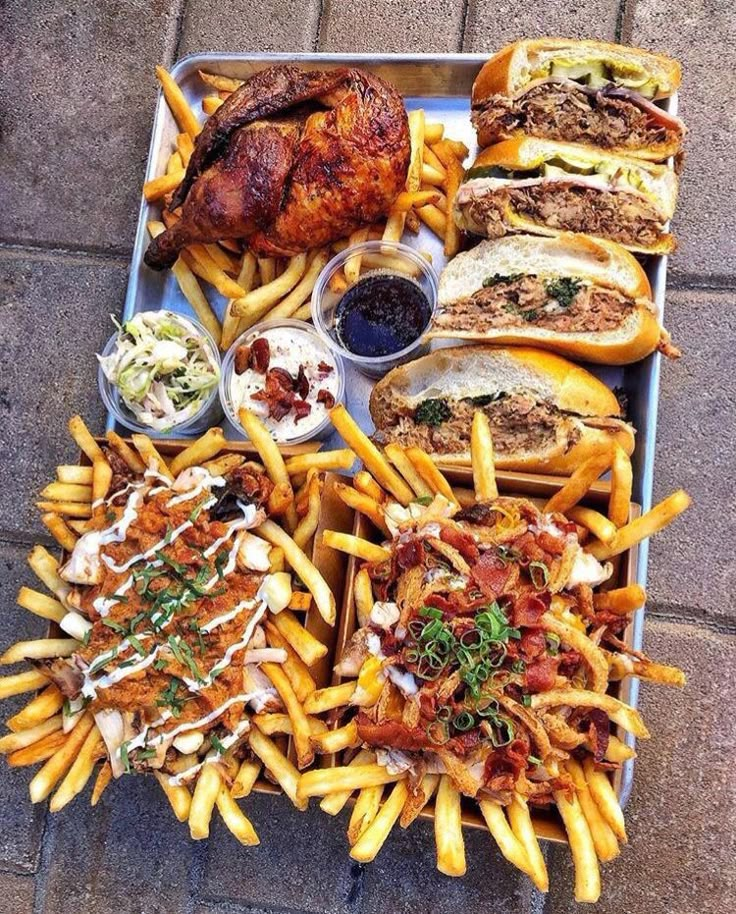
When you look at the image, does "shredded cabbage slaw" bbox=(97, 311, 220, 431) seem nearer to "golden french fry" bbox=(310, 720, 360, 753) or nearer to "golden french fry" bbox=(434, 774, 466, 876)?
"golden french fry" bbox=(310, 720, 360, 753)

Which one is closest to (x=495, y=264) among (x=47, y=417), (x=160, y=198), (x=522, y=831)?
(x=160, y=198)

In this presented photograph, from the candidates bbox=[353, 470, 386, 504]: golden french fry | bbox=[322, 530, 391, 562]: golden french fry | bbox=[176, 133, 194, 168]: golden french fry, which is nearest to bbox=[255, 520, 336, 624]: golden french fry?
bbox=[322, 530, 391, 562]: golden french fry

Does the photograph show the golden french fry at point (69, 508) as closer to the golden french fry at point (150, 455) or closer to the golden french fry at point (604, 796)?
the golden french fry at point (150, 455)

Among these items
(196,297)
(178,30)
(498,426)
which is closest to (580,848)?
(498,426)

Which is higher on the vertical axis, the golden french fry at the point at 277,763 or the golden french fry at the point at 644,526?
the golden french fry at the point at 644,526

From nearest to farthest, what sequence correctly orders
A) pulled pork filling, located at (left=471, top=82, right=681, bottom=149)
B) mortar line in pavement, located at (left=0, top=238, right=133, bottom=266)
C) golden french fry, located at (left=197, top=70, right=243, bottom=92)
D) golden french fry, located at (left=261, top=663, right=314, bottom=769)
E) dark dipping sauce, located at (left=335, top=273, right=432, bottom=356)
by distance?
golden french fry, located at (left=261, top=663, right=314, bottom=769) → pulled pork filling, located at (left=471, top=82, right=681, bottom=149) → dark dipping sauce, located at (left=335, top=273, right=432, bottom=356) → golden french fry, located at (left=197, top=70, right=243, bottom=92) → mortar line in pavement, located at (left=0, top=238, right=133, bottom=266)

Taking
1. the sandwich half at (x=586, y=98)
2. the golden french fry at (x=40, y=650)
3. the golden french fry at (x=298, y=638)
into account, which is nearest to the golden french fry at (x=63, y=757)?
the golden french fry at (x=40, y=650)
